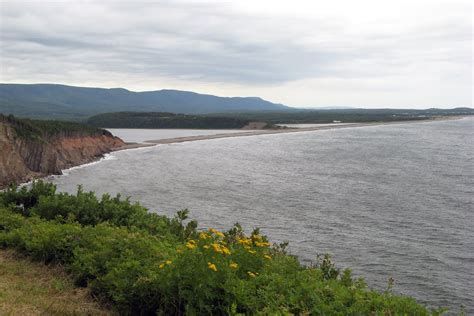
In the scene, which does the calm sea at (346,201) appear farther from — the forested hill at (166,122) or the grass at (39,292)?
the forested hill at (166,122)

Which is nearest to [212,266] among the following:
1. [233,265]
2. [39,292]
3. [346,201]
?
[233,265]

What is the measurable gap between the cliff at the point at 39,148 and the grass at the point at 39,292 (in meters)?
38.6

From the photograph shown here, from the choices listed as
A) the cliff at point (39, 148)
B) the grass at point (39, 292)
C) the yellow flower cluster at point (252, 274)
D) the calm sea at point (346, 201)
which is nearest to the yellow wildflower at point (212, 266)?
the yellow flower cluster at point (252, 274)

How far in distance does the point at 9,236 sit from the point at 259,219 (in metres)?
19.6

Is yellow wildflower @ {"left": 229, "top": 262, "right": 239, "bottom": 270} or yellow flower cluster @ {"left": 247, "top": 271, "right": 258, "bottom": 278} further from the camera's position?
yellow flower cluster @ {"left": 247, "top": 271, "right": 258, "bottom": 278}

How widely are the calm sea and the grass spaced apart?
1271cm

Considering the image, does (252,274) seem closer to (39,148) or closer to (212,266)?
(212,266)

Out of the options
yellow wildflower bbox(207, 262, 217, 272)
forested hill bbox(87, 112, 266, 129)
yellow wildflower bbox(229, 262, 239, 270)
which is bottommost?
yellow wildflower bbox(229, 262, 239, 270)

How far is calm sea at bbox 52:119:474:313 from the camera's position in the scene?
22.1 metres

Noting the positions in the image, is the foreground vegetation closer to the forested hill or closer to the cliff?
the cliff

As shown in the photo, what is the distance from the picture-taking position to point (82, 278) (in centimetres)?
1138

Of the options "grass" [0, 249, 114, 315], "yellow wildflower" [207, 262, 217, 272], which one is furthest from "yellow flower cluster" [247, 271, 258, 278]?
"grass" [0, 249, 114, 315]

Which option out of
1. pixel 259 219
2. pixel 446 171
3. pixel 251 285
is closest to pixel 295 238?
pixel 259 219

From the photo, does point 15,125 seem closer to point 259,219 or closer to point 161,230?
point 259,219
